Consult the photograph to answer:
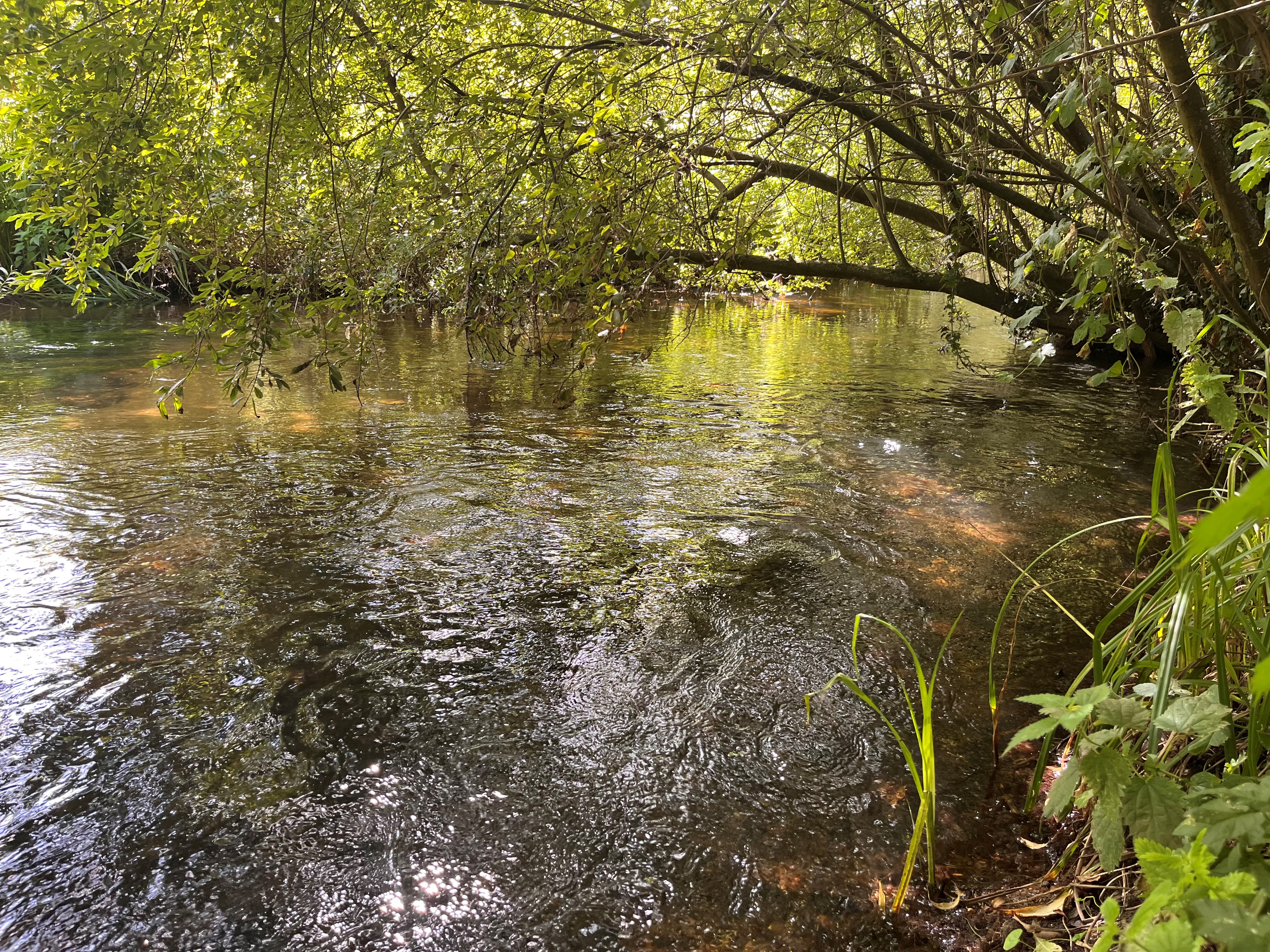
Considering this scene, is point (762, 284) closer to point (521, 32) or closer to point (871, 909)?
point (521, 32)

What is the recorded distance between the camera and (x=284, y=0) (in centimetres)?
309

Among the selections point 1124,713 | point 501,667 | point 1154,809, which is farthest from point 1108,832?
point 501,667

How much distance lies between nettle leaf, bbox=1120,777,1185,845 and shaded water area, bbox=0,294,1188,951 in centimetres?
79

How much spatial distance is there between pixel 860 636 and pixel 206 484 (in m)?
5.21

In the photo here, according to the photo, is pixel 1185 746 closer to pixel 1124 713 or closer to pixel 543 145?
pixel 1124 713

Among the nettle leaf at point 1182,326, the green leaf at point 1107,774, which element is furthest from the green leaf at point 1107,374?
the green leaf at point 1107,774

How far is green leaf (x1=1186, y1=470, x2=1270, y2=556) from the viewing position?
658mm

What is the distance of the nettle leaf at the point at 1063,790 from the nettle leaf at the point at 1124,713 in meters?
0.13

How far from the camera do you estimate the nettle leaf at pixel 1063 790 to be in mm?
2129

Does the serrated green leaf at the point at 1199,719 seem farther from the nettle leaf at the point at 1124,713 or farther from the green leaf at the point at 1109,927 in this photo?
the green leaf at the point at 1109,927

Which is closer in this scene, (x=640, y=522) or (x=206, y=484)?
(x=640, y=522)

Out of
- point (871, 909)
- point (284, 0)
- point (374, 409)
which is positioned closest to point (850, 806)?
point (871, 909)

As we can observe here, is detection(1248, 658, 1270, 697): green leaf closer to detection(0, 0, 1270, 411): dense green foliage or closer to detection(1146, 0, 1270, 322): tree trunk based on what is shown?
detection(0, 0, 1270, 411): dense green foliage

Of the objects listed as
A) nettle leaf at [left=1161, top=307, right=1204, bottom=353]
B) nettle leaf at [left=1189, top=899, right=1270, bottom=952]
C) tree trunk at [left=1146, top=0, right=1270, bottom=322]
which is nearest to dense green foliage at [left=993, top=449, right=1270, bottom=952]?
nettle leaf at [left=1189, top=899, right=1270, bottom=952]
